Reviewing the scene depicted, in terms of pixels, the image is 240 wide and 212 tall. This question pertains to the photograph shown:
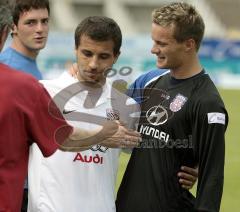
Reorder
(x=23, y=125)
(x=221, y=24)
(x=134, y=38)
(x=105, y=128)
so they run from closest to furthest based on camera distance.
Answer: (x=23, y=125)
(x=105, y=128)
(x=134, y=38)
(x=221, y=24)

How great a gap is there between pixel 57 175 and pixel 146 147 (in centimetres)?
54

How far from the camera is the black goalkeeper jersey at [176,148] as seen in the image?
4.06 meters

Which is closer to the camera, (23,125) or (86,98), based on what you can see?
(23,125)

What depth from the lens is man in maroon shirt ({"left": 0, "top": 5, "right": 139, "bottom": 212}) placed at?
3258 millimetres

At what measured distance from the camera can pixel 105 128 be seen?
393 centimetres

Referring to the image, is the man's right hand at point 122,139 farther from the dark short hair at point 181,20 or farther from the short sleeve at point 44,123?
the dark short hair at point 181,20

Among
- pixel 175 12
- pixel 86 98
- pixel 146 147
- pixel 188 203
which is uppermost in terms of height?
pixel 175 12

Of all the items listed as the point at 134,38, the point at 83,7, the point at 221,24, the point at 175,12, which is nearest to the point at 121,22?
the point at 83,7

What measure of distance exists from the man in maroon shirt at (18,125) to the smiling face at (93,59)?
27.7 inches

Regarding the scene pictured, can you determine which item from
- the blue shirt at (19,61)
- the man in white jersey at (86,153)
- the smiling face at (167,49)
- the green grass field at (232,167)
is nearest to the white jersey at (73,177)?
the man in white jersey at (86,153)

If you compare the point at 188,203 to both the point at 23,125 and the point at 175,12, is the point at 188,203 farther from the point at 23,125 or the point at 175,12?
the point at 23,125

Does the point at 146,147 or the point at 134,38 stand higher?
the point at 134,38

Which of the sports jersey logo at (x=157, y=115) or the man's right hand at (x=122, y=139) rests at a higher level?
the sports jersey logo at (x=157, y=115)

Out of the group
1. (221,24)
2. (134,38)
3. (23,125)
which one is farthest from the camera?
(221,24)
